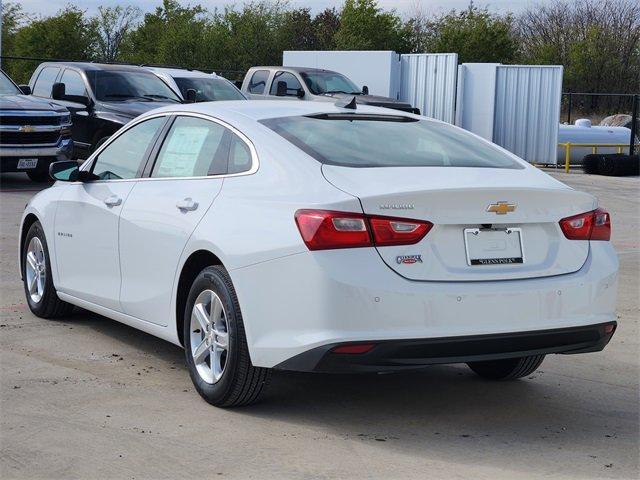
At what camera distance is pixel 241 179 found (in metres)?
5.61

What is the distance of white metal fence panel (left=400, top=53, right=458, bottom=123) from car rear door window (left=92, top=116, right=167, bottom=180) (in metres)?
21.6

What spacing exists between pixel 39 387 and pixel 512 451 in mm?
2524

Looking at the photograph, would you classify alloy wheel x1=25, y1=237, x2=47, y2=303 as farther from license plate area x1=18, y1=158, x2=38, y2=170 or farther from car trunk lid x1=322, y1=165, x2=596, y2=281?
license plate area x1=18, y1=158, x2=38, y2=170

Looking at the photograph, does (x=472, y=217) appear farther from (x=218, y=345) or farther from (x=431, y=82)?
(x=431, y=82)

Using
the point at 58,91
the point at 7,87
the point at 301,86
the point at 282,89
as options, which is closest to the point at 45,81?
the point at 7,87

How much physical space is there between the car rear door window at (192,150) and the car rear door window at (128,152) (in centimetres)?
20

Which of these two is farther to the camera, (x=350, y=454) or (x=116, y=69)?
(x=116, y=69)

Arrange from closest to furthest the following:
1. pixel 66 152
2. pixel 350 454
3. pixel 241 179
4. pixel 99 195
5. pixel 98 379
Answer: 1. pixel 350 454
2. pixel 241 179
3. pixel 98 379
4. pixel 99 195
5. pixel 66 152

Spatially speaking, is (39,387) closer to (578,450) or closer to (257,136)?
(257,136)

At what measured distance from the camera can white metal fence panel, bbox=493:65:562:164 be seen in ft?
88.5

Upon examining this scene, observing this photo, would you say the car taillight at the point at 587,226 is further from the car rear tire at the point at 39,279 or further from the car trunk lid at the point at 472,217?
the car rear tire at the point at 39,279

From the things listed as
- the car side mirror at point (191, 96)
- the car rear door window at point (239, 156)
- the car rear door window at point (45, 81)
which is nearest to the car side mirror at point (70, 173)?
the car rear door window at point (239, 156)

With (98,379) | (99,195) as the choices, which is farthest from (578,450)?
(99,195)

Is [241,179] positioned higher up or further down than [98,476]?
higher up
